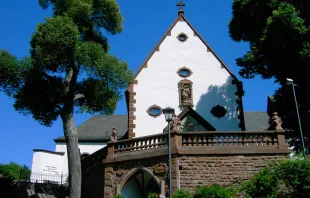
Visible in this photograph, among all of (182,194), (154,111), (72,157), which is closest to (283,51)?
(154,111)

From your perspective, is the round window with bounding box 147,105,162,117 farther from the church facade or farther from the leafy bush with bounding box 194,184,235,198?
the leafy bush with bounding box 194,184,235,198

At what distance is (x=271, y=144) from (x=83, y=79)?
30.6 feet

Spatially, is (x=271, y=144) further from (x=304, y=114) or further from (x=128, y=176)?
(x=128, y=176)

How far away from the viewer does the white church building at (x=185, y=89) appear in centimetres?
2155

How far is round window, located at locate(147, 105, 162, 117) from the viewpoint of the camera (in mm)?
21766

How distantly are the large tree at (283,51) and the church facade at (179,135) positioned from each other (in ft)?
9.02

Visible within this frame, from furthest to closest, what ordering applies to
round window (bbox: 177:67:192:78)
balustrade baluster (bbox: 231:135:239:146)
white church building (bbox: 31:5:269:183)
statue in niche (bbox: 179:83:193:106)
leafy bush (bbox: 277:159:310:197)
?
round window (bbox: 177:67:192:78) < statue in niche (bbox: 179:83:193:106) < white church building (bbox: 31:5:269:183) < balustrade baluster (bbox: 231:135:239:146) < leafy bush (bbox: 277:159:310:197)

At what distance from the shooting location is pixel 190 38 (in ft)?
79.6

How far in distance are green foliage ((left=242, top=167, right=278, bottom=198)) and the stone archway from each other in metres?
4.13

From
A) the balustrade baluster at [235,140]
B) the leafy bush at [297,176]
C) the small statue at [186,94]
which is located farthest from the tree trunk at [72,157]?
the leafy bush at [297,176]

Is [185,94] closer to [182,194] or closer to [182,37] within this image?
[182,37]

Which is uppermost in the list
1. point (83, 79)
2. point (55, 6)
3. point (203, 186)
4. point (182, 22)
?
point (182, 22)

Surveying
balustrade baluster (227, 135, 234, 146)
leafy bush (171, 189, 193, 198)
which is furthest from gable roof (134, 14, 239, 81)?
leafy bush (171, 189, 193, 198)

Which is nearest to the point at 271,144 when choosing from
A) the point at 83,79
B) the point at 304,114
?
the point at 304,114
